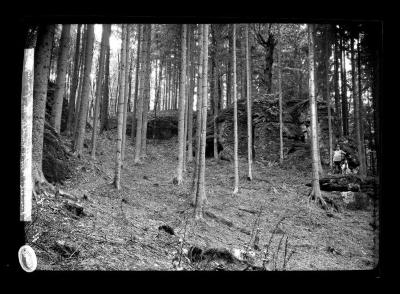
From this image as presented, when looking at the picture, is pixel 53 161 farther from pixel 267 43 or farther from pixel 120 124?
pixel 267 43

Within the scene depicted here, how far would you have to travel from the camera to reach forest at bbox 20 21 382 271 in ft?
10.6

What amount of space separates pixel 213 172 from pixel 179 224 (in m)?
7.92

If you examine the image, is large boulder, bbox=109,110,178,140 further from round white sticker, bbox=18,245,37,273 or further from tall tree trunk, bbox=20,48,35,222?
round white sticker, bbox=18,245,37,273

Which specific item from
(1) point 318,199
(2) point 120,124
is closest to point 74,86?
(2) point 120,124

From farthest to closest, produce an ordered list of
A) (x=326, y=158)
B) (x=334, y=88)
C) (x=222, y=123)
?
(x=222, y=123), (x=334, y=88), (x=326, y=158)

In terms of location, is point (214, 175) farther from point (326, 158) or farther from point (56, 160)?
point (56, 160)

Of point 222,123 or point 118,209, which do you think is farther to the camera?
point 222,123

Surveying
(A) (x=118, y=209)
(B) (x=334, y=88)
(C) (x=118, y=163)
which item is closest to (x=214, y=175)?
(C) (x=118, y=163)

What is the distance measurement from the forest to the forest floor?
4 centimetres

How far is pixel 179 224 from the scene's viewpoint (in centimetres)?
647

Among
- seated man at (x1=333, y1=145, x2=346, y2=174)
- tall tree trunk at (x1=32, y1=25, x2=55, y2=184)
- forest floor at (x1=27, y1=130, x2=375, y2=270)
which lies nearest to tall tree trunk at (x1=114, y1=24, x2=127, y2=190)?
forest floor at (x1=27, y1=130, x2=375, y2=270)

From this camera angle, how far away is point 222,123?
18.0 meters

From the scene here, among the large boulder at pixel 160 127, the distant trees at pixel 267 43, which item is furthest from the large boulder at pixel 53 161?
the distant trees at pixel 267 43
